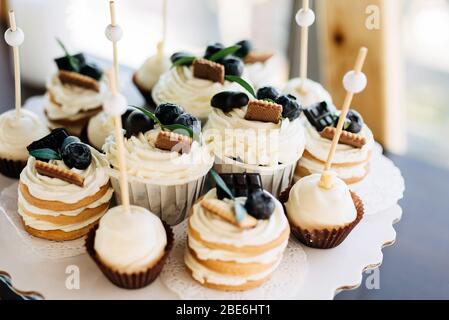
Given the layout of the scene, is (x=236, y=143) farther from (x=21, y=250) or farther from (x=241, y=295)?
(x=21, y=250)

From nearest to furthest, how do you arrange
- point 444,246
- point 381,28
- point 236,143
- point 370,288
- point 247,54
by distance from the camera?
point 236,143 < point 370,288 < point 444,246 < point 247,54 < point 381,28

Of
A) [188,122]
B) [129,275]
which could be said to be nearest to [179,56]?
[188,122]

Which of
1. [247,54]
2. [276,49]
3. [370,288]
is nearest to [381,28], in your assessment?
[247,54]

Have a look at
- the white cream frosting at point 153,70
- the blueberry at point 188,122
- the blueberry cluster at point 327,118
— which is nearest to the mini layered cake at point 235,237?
the blueberry at point 188,122

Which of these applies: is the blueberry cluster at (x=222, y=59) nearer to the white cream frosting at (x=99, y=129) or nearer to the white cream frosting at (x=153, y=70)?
the white cream frosting at (x=153, y=70)

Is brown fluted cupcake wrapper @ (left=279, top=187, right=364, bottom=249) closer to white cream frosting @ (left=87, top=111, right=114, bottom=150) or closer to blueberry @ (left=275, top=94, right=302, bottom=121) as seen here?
blueberry @ (left=275, top=94, right=302, bottom=121)
